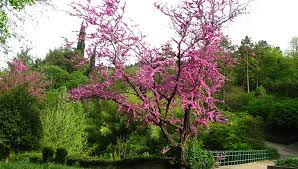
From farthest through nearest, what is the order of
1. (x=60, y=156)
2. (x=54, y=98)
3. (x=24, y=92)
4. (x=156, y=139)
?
1. (x=54, y=98)
2. (x=156, y=139)
3. (x=24, y=92)
4. (x=60, y=156)

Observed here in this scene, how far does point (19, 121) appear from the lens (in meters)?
13.3

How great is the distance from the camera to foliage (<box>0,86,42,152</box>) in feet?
43.1

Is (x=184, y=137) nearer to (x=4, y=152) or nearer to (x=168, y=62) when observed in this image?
(x=168, y=62)

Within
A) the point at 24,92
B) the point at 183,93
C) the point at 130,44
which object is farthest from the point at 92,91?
the point at 24,92

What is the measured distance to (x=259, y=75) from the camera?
38.6 meters

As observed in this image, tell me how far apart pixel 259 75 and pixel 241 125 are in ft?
66.1

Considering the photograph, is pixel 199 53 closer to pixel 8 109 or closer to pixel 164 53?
pixel 164 53

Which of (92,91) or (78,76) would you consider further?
(78,76)

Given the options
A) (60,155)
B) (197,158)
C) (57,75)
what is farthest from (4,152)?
(57,75)

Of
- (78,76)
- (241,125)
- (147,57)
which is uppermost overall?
(78,76)

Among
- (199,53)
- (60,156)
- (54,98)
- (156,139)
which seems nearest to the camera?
(199,53)

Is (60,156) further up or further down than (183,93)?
further down

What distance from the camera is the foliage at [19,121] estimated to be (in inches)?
517

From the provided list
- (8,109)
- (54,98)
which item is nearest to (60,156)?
(8,109)
